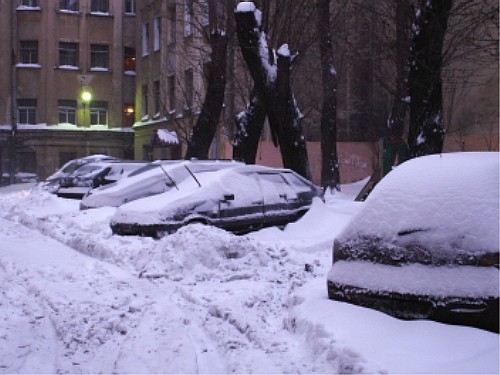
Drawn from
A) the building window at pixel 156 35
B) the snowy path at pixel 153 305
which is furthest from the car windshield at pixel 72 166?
the building window at pixel 156 35

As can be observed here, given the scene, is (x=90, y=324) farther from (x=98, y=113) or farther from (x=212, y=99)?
(x=98, y=113)

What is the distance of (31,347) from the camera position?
544 cm

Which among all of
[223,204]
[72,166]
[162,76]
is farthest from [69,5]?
[223,204]

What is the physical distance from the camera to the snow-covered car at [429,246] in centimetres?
442

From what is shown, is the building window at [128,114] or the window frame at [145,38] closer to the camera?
the window frame at [145,38]

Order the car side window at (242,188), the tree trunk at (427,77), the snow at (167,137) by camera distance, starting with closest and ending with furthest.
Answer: the tree trunk at (427,77) < the car side window at (242,188) < the snow at (167,137)

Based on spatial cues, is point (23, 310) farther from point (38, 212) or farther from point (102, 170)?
point (102, 170)

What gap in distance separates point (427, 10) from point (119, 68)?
34879mm

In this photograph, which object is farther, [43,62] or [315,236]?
[43,62]

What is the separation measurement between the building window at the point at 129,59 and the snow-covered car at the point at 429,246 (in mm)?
40982

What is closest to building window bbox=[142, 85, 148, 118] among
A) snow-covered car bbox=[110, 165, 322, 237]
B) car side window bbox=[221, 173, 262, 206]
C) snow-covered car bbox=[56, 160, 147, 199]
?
snow-covered car bbox=[56, 160, 147, 199]

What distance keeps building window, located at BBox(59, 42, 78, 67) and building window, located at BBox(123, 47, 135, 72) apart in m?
3.31

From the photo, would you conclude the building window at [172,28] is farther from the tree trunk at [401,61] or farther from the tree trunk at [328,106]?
the tree trunk at [401,61]

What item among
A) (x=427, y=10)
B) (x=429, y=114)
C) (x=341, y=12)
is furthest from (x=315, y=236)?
(x=341, y=12)
